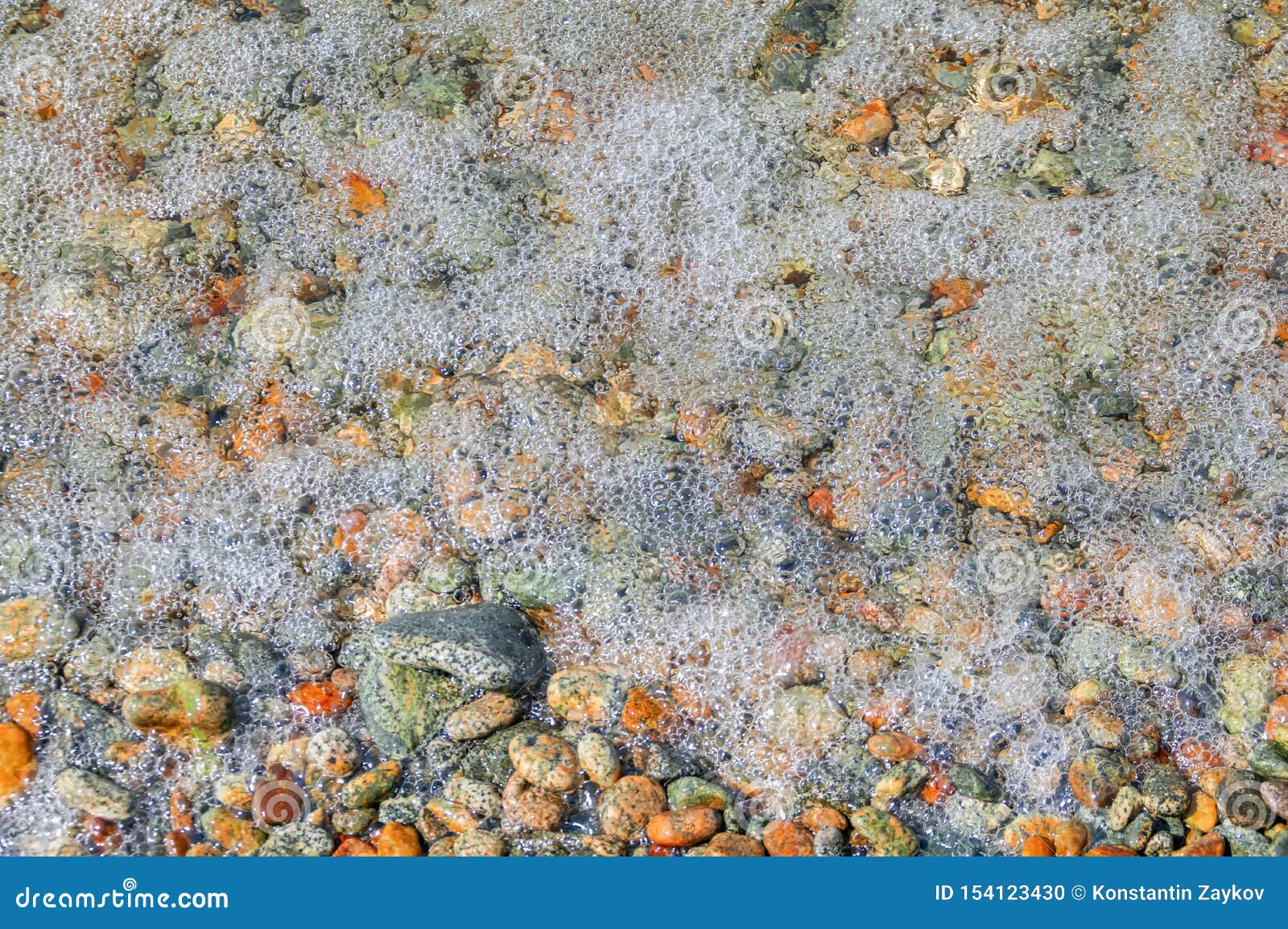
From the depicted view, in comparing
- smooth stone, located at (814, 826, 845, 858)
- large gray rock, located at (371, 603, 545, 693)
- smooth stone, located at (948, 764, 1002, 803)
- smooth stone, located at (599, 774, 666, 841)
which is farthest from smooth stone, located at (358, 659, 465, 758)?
smooth stone, located at (948, 764, 1002, 803)

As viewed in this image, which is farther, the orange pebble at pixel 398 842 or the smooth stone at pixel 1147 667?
the smooth stone at pixel 1147 667

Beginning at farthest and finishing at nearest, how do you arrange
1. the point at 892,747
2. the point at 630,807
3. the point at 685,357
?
the point at 685,357, the point at 892,747, the point at 630,807

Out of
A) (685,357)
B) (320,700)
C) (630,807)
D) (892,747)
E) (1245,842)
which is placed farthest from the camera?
(685,357)

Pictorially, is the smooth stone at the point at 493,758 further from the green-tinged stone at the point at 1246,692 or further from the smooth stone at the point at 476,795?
the green-tinged stone at the point at 1246,692

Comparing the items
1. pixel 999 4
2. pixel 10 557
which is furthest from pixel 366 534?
pixel 999 4

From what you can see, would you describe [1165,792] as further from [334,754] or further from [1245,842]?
[334,754]

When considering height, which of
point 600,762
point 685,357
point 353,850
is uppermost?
point 685,357

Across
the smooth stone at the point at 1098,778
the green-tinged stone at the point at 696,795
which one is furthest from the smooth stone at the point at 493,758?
the smooth stone at the point at 1098,778

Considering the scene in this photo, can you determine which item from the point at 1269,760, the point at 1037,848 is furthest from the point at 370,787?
the point at 1269,760
